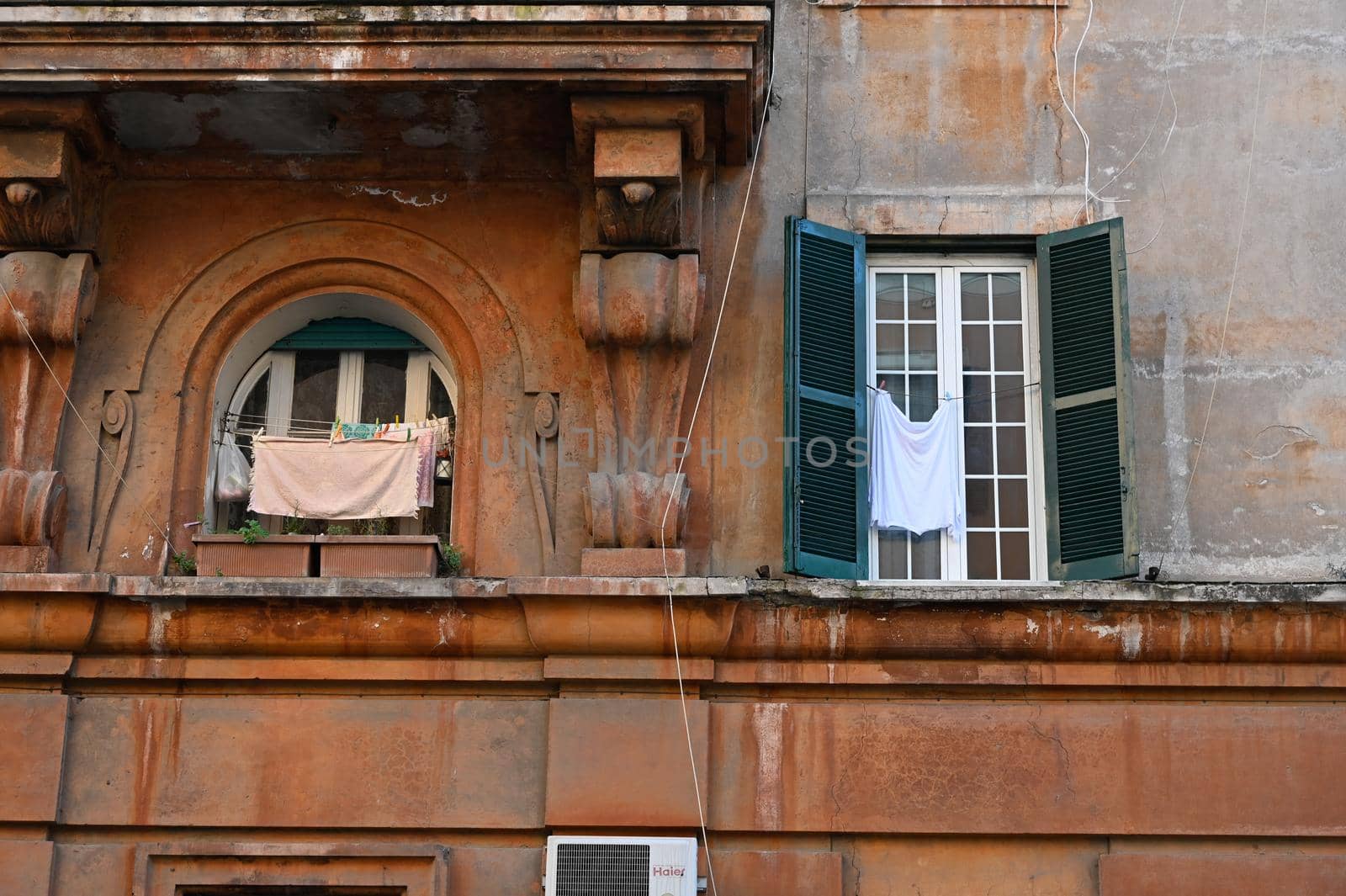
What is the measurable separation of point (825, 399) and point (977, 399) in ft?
3.34

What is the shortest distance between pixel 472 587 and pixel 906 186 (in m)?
3.70

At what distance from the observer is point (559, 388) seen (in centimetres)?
1165

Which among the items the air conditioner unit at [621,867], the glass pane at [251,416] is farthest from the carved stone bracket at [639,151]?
the air conditioner unit at [621,867]

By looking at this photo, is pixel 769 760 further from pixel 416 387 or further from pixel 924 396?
pixel 416 387

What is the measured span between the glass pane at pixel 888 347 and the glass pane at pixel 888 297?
0.23ft

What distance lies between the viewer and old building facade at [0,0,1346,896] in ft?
35.1

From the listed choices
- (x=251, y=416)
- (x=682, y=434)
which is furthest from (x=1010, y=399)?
(x=251, y=416)

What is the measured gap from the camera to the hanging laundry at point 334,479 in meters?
11.7

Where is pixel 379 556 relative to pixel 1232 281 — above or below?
below

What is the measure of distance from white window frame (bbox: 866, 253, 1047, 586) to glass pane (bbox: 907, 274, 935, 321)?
0.04m

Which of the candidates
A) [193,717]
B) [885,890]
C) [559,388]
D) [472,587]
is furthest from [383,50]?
[885,890]

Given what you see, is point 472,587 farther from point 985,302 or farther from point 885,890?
point 985,302

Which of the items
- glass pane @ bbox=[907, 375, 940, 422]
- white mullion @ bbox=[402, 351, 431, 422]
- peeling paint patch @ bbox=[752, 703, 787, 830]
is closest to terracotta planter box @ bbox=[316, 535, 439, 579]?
white mullion @ bbox=[402, 351, 431, 422]

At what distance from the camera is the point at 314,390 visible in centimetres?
1227
